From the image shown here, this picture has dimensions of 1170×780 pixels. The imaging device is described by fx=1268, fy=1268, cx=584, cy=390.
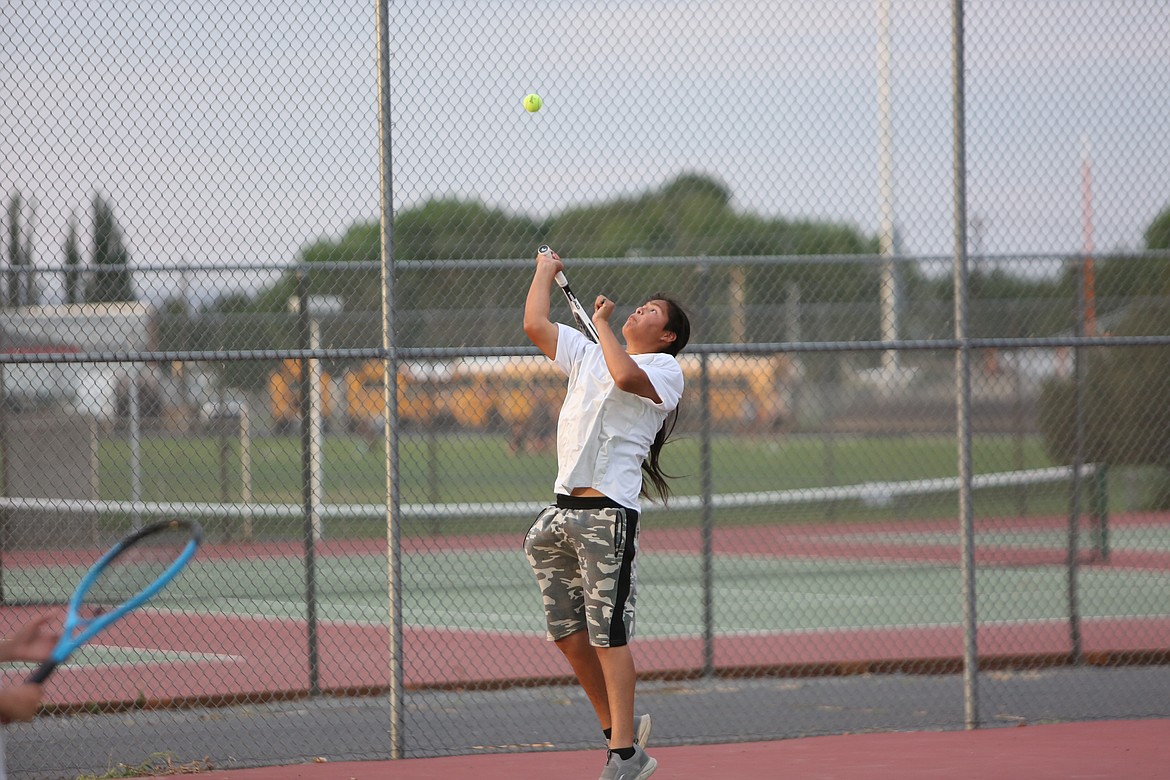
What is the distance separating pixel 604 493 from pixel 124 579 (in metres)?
3.30

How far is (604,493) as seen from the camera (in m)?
4.72

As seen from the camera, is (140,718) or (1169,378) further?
(1169,378)

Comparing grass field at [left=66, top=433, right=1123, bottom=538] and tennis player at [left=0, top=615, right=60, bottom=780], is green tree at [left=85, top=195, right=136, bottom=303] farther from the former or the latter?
tennis player at [left=0, top=615, right=60, bottom=780]

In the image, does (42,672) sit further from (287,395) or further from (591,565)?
(287,395)

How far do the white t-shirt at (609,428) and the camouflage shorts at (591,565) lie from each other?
11cm

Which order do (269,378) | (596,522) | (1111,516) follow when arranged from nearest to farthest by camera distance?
(596,522) → (269,378) → (1111,516)

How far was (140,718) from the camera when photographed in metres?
6.20

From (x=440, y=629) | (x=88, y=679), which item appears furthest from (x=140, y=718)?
(x=440, y=629)

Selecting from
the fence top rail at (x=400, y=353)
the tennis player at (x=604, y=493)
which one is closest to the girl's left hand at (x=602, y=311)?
the tennis player at (x=604, y=493)

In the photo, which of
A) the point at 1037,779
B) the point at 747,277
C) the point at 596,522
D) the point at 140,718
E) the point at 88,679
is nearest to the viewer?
the point at 596,522

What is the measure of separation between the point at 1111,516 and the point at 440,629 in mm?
8470

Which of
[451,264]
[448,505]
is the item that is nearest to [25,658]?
[451,264]

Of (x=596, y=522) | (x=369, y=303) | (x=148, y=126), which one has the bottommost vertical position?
(x=596, y=522)

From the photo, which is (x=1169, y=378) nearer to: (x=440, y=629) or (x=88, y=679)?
(x=440, y=629)
